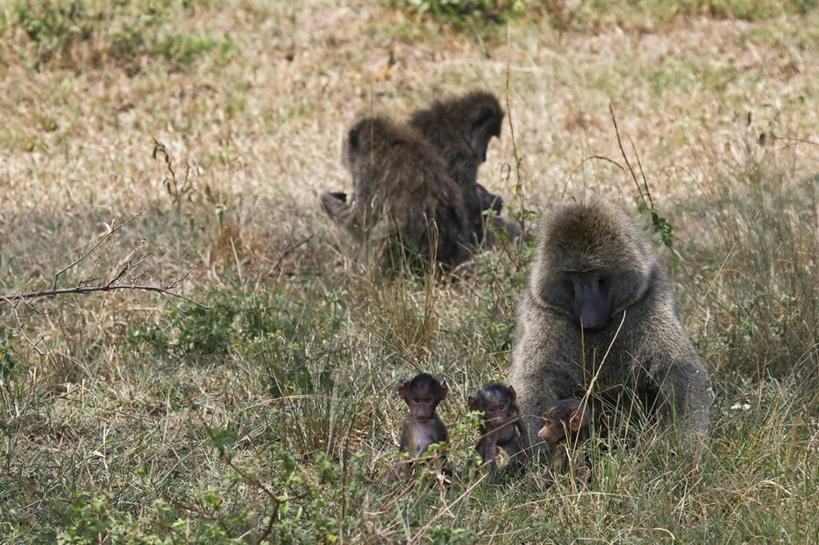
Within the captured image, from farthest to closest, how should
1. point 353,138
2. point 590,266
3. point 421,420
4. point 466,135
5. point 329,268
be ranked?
point 466,135
point 353,138
point 329,268
point 590,266
point 421,420

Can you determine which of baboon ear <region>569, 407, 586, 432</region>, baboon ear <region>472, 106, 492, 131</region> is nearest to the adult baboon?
baboon ear <region>472, 106, 492, 131</region>

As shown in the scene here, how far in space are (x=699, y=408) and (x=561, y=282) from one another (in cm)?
64

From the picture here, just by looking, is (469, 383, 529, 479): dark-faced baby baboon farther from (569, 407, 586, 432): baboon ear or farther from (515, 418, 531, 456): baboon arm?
(569, 407, 586, 432): baboon ear

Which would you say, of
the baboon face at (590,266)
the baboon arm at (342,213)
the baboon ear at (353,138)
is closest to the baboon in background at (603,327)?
the baboon face at (590,266)

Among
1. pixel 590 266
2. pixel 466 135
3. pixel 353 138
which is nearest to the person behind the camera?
pixel 590 266

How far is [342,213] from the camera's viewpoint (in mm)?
6637

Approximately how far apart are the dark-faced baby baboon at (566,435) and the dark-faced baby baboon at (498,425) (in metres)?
0.09

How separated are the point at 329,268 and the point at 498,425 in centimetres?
281

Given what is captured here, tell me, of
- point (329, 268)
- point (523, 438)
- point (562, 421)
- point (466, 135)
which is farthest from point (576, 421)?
point (466, 135)

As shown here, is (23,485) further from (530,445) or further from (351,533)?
(530,445)

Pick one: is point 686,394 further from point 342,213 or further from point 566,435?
point 342,213

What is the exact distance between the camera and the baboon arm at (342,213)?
6.48 metres

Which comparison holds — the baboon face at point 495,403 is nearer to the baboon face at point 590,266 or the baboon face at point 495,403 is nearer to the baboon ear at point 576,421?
the baboon ear at point 576,421

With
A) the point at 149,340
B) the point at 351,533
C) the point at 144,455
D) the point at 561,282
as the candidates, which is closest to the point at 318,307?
the point at 149,340
